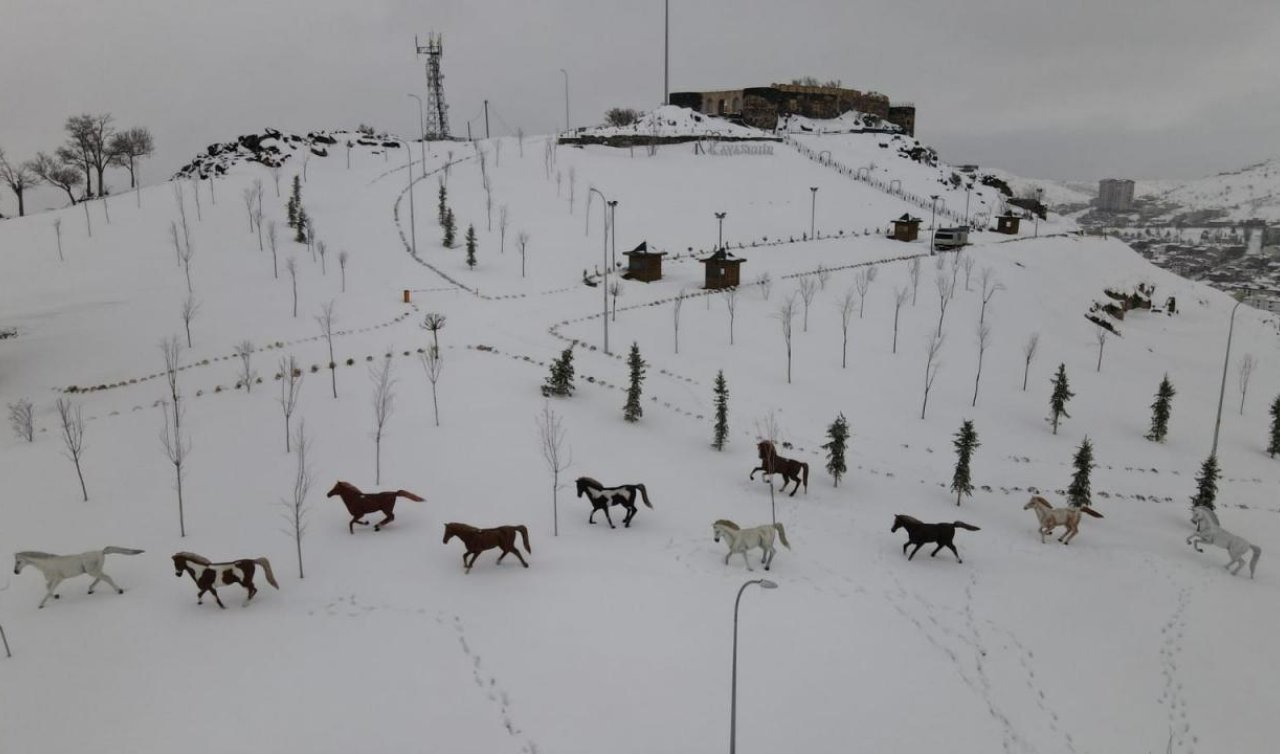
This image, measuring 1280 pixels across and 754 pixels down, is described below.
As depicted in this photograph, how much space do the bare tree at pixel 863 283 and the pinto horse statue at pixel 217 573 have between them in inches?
1644

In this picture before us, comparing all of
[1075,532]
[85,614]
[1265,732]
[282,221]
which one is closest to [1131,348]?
[1075,532]

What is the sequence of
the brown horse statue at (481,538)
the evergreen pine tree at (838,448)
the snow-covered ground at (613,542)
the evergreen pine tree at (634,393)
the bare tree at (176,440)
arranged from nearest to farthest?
the snow-covered ground at (613,542) → the brown horse statue at (481,538) → the bare tree at (176,440) → the evergreen pine tree at (838,448) → the evergreen pine tree at (634,393)

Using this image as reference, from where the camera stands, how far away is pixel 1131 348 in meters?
52.3

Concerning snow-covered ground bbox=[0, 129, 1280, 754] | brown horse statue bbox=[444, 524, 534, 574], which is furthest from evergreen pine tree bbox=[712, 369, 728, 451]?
brown horse statue bbox=[444, 524, 534, 574]

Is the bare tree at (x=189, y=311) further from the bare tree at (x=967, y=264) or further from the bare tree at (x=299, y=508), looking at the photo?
the bare tree at (x=967, y=264)

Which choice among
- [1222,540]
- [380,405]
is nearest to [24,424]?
[380,405]

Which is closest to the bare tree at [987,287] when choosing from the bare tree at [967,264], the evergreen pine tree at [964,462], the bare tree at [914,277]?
the bare tree at [967,264]

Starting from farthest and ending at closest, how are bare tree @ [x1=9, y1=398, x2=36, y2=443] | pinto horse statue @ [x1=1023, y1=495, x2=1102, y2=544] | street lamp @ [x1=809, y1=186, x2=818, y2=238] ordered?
street lamp @ [x1=809, y1=186, x2=818, y2=238]
bare tree @ [x1=9, y1=398, x2=36, y2=443]
pinto horse statue @ [x1=1023, y1=495, x2=1102, y2=544]

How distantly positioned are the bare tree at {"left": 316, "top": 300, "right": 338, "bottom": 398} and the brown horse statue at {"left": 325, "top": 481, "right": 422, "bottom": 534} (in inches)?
437

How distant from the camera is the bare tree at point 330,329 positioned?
98.4 ft

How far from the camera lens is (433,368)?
92.2 ft

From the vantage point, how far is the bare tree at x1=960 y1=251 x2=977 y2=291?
56.0 metres

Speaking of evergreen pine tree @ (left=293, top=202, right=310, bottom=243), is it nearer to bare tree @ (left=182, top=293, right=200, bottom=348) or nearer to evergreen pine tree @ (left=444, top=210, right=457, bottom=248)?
evergreen pine tree @ (left=444, top=210, right=457, bottom=248)

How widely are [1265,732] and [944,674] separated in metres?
7.08
